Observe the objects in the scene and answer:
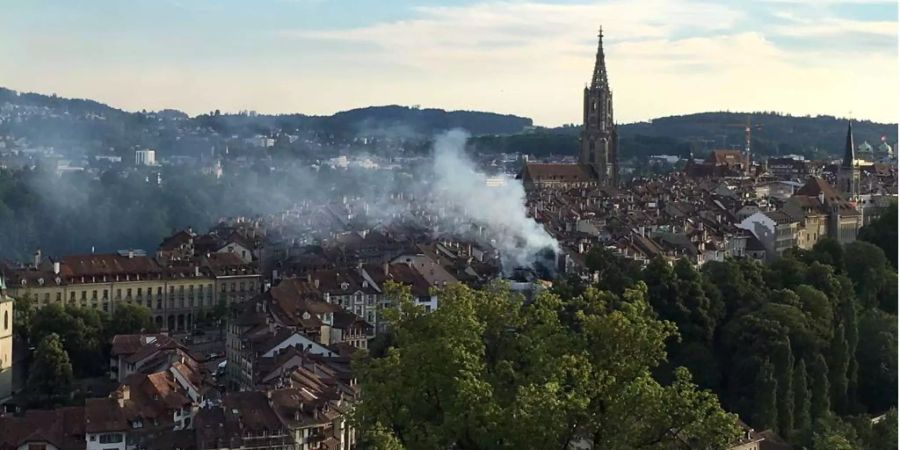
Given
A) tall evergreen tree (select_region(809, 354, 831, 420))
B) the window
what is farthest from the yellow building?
tall evergreen tree (select_region(809, 354, 831, 420))

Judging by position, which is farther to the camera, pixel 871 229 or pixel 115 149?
pixel 115 149

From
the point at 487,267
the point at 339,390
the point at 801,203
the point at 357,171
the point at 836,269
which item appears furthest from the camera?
the point at 357,171

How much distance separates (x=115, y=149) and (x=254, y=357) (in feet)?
382

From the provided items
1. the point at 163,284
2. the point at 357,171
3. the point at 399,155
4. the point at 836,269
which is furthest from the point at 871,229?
the point at 399,155

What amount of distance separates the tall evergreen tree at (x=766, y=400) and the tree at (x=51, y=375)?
617 inches

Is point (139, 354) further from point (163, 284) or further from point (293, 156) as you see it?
point (293, 156)

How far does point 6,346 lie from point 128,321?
5210 mm

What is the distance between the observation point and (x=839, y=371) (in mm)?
34094

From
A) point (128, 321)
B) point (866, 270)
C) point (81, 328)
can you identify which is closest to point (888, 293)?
point (866, 270)

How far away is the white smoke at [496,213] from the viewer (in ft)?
168

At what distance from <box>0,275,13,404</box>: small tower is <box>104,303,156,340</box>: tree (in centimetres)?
346

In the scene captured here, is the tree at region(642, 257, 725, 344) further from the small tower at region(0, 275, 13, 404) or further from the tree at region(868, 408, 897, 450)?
the small tower at region(0, 275, 13, 404)

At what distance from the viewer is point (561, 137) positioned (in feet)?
479

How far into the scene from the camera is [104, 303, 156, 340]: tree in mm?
41375
